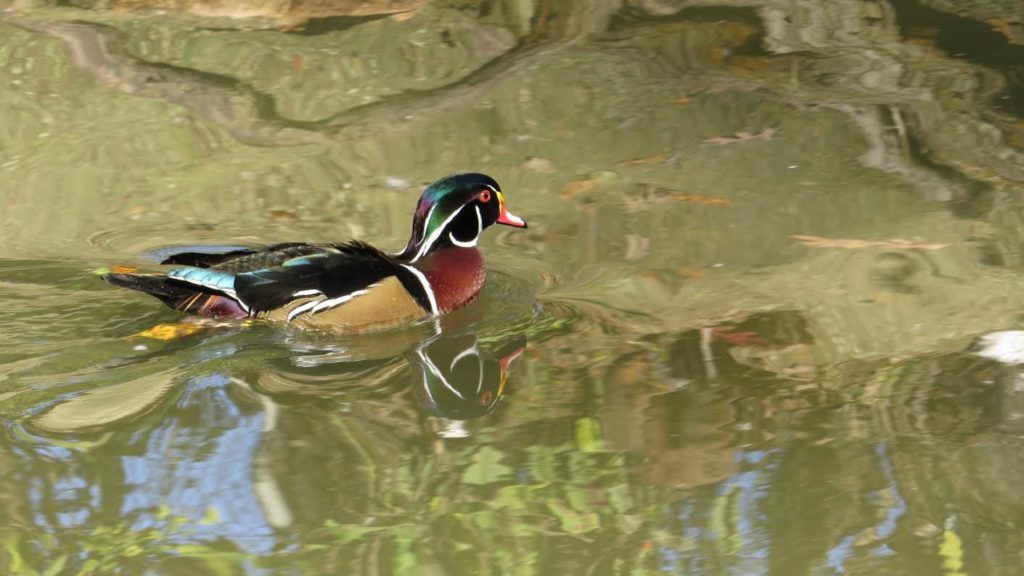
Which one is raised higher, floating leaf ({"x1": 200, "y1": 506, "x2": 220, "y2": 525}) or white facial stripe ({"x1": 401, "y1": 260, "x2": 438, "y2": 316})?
floating leaf ({"x1": 200, "y1": 506, "x2": 220, "y2": 525})

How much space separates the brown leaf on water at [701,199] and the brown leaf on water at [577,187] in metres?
0.48

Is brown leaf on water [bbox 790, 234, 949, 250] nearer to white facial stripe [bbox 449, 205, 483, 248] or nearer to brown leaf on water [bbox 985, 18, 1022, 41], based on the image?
white facial stripe [bbox 449, 205, 483, 248]

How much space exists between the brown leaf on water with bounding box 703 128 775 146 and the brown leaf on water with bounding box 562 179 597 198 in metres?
0.90

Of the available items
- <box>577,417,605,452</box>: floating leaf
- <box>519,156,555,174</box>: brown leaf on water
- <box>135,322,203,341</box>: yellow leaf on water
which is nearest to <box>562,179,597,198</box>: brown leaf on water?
<box>519,156,555,174</box>: brown leaf on water

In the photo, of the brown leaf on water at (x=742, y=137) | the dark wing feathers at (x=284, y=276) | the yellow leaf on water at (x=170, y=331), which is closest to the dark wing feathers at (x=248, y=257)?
the dark wing feathers at (x=284, y=276)

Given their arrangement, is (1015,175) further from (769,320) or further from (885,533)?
(885,533)

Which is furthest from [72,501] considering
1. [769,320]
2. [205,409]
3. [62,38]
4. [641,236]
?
[62,38]

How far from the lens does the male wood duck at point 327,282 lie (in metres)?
5.80

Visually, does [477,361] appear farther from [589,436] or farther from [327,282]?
[589,436]

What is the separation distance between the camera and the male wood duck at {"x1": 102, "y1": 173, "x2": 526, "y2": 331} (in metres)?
5.80

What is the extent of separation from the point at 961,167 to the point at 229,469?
4799mm

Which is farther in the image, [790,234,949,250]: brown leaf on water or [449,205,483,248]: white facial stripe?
[790,234,949,250]: brown leaf on water

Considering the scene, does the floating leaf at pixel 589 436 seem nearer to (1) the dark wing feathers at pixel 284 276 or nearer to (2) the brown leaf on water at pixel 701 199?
(1) the dark wing feathers at pixel 284 276

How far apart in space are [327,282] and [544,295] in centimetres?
105
